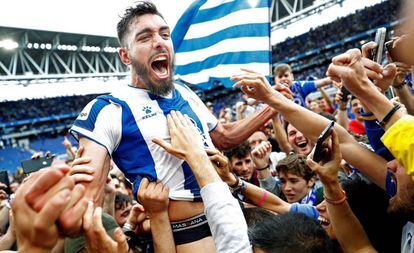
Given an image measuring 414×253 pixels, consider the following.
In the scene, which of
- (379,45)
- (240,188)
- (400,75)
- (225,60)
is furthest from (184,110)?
(225,60)

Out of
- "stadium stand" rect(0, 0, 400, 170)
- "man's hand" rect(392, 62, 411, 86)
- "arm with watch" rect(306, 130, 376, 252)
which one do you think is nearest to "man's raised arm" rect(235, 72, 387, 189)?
"arm with watch" rect(306, 130, 376, 252)

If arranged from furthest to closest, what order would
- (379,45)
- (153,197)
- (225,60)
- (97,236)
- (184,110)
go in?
(225,60), (184,110), (379,45), (153,197), (97,236)

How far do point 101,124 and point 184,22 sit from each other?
284 cm

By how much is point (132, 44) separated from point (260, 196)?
130 centimetres

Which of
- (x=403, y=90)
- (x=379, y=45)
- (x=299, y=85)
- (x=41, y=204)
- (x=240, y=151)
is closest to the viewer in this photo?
(x=41, y=204)

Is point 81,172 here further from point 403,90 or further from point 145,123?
point 403,90

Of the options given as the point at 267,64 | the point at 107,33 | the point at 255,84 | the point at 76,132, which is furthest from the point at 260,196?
Result: the point at 107,33

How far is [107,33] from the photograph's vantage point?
26.4 m

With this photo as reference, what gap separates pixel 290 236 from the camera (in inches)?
58.3

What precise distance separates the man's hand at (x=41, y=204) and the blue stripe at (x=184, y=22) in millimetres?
3733

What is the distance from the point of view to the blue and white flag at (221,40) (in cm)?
391

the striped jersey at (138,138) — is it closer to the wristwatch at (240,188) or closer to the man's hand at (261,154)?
the wristwatch at (240,188)

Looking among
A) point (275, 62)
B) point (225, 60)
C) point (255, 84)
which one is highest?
point (275, 62)

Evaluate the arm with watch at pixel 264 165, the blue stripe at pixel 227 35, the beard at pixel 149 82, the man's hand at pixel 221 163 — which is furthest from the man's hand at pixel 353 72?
the blue stripe at pixel 227 35
